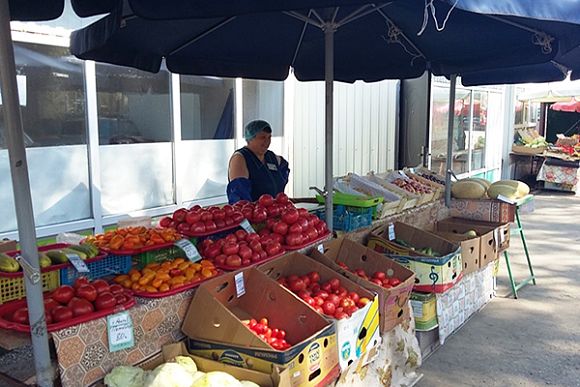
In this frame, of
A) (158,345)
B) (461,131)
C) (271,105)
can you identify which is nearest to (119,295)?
(158,345)

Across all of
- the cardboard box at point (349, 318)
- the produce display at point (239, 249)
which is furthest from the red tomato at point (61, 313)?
the cardboard box at point (349, 318)

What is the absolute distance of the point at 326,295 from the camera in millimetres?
2834

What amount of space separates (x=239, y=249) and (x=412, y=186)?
A: 2465mm

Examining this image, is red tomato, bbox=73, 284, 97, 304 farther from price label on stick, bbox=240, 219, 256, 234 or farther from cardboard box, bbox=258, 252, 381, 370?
price label on stick, bbox=240, 219, 256, 234

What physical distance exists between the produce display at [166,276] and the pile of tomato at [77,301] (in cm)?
12

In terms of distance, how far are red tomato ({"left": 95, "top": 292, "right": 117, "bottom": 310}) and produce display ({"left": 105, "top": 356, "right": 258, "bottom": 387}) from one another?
0.25m

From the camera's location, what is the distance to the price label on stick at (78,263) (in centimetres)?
228

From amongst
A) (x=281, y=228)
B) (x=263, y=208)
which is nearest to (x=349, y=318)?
(x=281, y=228)

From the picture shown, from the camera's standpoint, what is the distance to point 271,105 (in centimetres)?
679

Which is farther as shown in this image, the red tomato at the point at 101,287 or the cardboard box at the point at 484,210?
the cardboard box at the point at 484,210

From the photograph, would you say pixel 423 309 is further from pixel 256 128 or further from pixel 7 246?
pixel 7 246

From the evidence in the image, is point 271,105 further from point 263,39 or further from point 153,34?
point 153,34

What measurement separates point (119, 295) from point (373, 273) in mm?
1855

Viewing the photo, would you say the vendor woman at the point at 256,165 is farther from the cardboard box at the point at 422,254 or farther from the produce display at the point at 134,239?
the produce display at the point at 134,239
